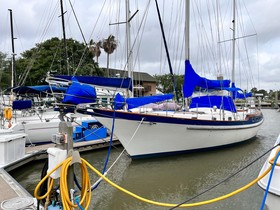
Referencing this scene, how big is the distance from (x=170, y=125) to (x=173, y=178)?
204cm

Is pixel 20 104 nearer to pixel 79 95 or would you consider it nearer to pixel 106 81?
pixel 106 81

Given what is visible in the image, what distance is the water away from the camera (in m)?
6.31

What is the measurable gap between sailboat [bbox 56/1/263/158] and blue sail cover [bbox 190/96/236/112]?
10cm

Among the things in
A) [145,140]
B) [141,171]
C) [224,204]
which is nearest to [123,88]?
[145,140]

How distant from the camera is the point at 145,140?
9570 millimetres

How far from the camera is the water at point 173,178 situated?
6309mm

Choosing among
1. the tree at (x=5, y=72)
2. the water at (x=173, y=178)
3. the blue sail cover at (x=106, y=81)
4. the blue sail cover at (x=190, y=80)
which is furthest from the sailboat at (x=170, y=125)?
the tree at (x=5, y=72)

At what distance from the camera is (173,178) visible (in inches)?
323

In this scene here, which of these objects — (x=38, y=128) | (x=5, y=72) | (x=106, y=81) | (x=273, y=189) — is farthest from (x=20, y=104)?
(x=5, y=72)

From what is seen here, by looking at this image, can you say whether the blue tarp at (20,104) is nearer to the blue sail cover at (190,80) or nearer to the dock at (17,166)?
the dock at (17,166)

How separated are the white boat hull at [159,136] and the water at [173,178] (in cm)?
38

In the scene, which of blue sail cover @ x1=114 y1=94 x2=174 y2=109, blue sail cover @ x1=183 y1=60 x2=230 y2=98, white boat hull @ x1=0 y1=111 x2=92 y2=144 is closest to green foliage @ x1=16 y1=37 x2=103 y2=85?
white boat hull @ x1=0 y1=111 x2=92 y2=144

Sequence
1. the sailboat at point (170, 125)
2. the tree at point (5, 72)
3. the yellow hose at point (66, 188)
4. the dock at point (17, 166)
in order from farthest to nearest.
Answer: the tree at point (5, 72) < the sailboat at point (170, 125) < the dock at point (17, 166) < the yellow hose at point (66, 188)

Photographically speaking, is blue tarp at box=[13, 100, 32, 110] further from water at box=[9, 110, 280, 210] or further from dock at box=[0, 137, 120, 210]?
water at box=[9, 110, 280, 210]
